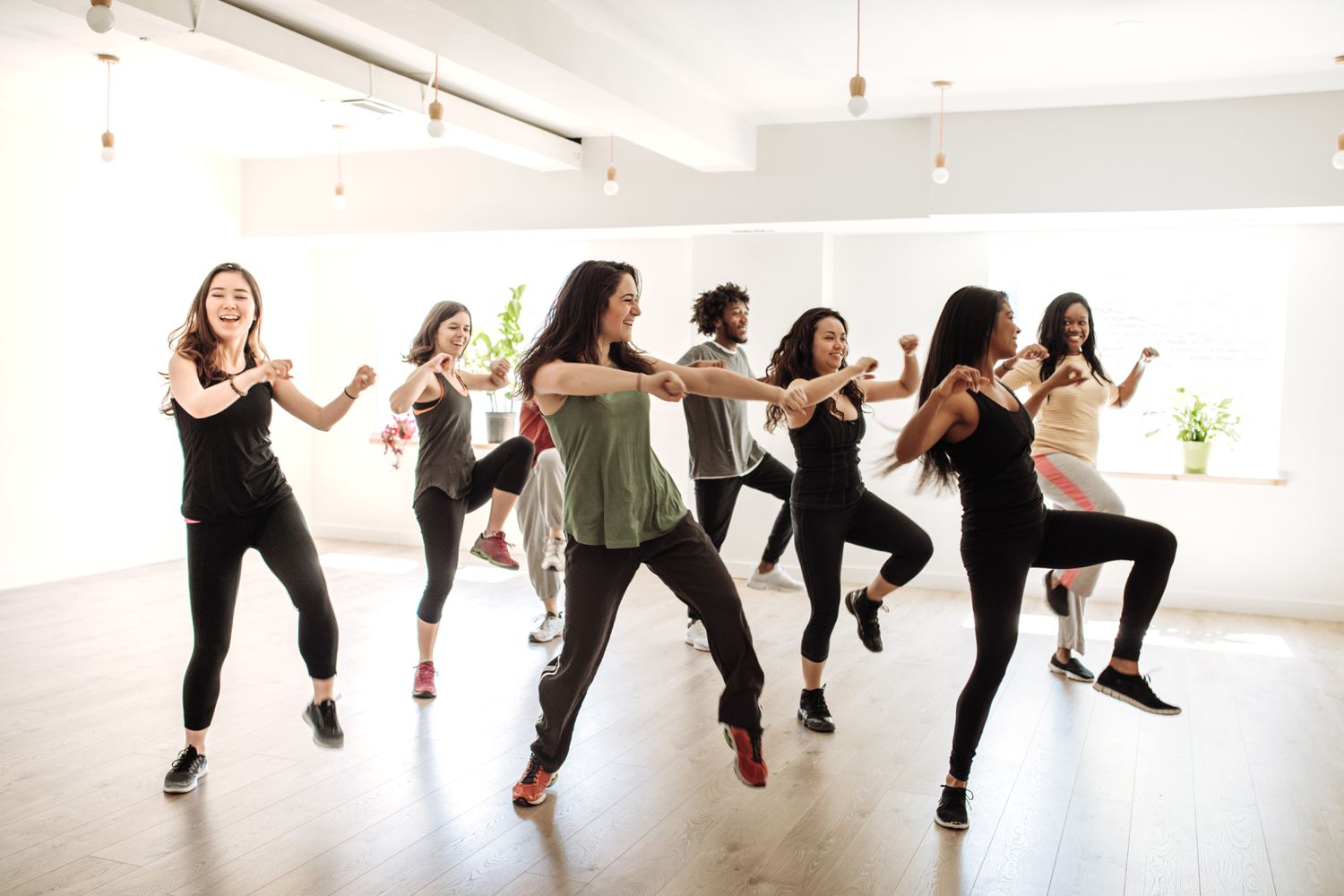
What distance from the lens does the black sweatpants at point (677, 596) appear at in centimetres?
283

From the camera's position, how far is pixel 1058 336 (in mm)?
4246

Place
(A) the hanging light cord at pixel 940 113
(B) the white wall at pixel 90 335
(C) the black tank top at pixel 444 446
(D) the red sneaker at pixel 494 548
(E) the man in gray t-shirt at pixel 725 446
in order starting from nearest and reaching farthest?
1. (C) the black tank top at pixel 444 446
2. (D) the red sneaker at pixel 494 548
3. (E) the man in gray t-shirt at pixel 725 446
4. (A) the hanging light cord at pixel 940 113
5. (B) the white wall at pixel 90 335

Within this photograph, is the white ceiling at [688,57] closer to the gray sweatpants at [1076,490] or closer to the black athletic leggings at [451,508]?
the black athletic leggings at [451,508]

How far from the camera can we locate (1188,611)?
6082 mm

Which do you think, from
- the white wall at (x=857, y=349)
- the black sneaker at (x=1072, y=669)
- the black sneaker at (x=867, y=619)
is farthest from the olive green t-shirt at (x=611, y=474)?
the white wall at (x=857, y=349)

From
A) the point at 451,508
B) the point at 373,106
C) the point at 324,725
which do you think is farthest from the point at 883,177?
the point at 324,725

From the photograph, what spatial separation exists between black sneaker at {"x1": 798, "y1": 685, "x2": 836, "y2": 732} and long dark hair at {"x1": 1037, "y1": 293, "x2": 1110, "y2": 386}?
4.69 feet

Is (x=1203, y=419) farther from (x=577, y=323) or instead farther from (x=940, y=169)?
(x=577, y=323)

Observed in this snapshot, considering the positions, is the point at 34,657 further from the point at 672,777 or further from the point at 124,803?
the point at 672,777

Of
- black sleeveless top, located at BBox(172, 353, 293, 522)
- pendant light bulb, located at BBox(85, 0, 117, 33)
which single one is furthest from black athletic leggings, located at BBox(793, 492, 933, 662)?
pendant light bulb, located at BBox(85, 0, 117, 33)

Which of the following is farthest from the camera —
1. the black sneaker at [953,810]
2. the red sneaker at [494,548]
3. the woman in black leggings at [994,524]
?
the red sneaker at [494,548]

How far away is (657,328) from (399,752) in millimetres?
4142

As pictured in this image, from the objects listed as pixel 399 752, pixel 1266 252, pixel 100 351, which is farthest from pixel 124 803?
pixel 1266 252

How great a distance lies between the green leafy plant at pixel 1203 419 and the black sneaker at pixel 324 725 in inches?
193
